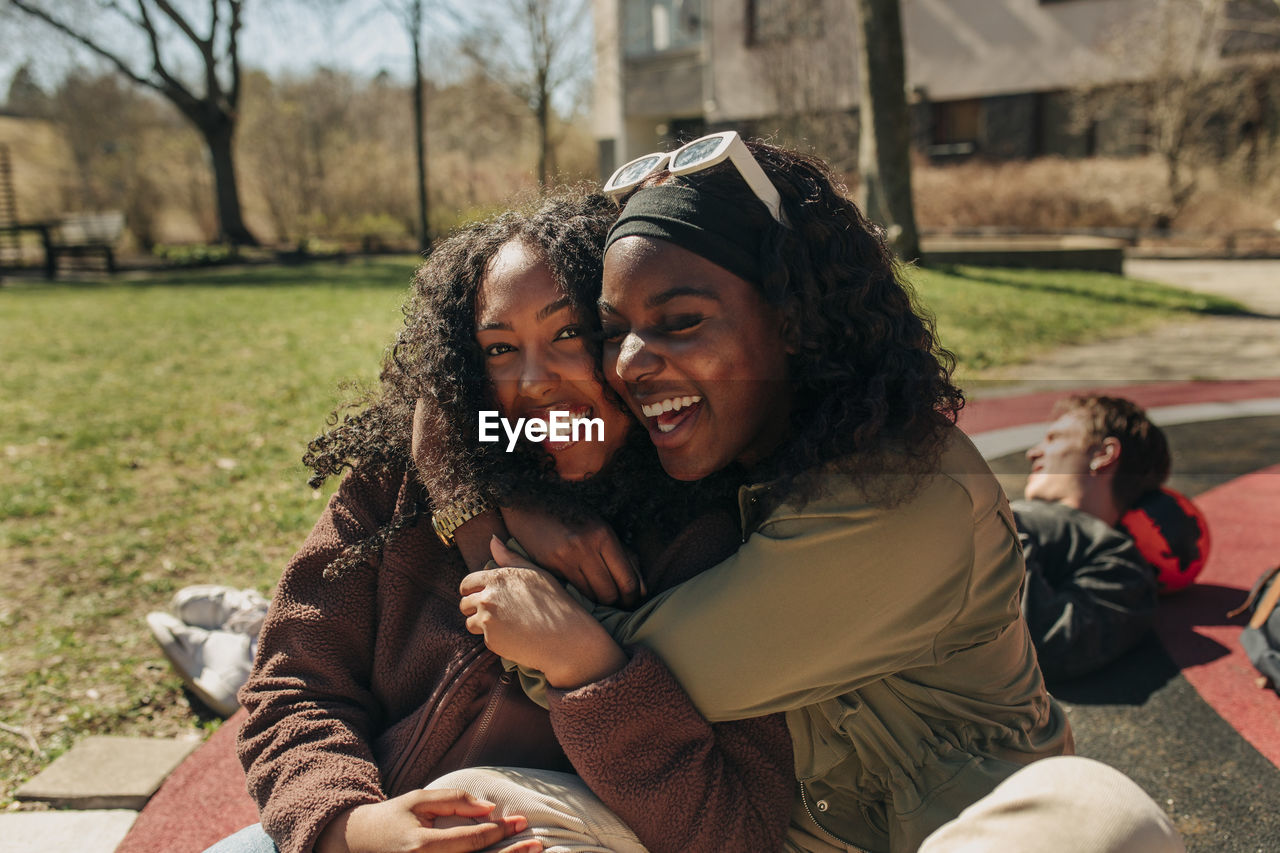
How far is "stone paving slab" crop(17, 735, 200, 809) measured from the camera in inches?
111

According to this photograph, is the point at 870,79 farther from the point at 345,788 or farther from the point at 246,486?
the point at 345,788

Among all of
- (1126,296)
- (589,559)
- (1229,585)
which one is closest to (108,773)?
(589,559)

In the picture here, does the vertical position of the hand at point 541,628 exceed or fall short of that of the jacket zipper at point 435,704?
it exceeds it

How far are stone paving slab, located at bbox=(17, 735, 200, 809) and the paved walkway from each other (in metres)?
6.16

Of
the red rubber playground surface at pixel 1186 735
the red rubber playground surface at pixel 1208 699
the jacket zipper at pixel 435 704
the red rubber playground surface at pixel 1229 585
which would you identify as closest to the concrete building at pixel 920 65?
the red rubber playground surface at pixel 1229 585

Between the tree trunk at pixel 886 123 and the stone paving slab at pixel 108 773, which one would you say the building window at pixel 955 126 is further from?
the stone paving slab at pixel 108 773

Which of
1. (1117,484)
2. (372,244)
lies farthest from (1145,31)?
(1117,484)

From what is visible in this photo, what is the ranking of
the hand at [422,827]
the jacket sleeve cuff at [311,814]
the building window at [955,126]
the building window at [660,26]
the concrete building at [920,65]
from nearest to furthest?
the hand at [422,827] → the jacket sleeve cuff at [311,814] → the concrete building at [920,65] → the building window at [955,126] → the building window at [660,26]

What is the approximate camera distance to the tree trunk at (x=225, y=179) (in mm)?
22406

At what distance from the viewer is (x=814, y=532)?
163 cm

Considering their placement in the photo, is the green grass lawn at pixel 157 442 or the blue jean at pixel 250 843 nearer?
the blue jean at pixel 250 843

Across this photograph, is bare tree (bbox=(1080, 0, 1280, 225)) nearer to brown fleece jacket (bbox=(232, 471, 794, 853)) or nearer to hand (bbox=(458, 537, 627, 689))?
brown fleece jacket (bbox=(232, 471, 794, 853))

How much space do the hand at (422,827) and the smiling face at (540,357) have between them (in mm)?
687

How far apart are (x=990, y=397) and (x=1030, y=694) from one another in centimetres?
589
